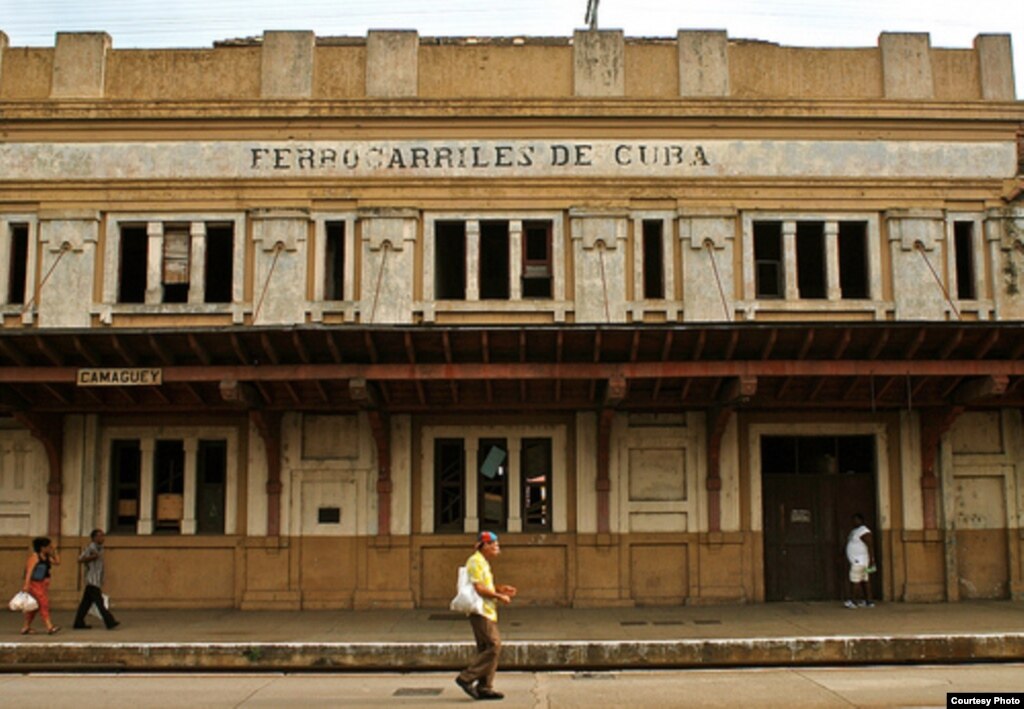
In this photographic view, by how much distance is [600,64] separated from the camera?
19734 mm

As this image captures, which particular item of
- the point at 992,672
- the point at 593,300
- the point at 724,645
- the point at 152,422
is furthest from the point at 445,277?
the point at 992,672

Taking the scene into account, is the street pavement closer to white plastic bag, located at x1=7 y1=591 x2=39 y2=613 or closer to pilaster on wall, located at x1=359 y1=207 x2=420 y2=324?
white plastic bag, located at x1=7 y1=591 x2=39 y2=613

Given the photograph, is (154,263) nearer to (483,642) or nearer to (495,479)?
(495,479)

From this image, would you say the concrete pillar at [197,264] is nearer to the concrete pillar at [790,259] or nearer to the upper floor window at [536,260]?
the upper floor window at [536,260]

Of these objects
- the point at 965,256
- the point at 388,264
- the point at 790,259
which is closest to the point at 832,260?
the point at 790,259

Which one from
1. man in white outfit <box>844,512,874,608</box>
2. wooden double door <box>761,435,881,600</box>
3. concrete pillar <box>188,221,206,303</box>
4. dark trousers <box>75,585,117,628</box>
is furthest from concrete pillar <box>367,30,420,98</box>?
man in white outfit <box>844,512,874,608</box>

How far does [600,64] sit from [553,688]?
12.1m

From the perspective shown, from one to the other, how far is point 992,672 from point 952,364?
5789 mm

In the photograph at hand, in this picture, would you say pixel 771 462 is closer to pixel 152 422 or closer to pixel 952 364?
pixel 952 364

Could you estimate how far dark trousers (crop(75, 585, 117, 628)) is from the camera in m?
16.2

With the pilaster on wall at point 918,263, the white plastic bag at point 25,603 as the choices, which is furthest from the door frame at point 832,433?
the white plastic bag at point 25,603

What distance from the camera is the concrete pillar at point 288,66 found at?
19.7 m

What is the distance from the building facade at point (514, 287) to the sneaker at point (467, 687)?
7.20 m

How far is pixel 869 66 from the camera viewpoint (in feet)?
65.5
